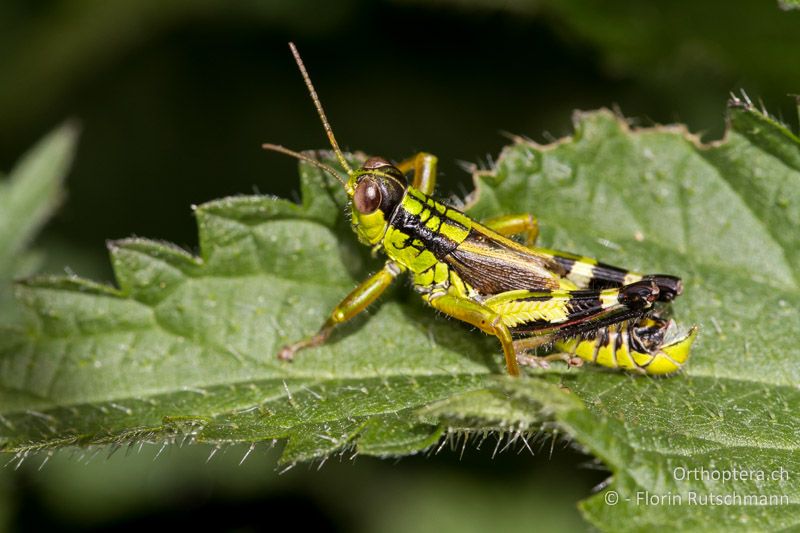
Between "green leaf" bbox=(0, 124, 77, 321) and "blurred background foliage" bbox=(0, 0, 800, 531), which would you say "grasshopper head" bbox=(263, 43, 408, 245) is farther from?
"green leaf" bbox=(0, 124, 77, 321)

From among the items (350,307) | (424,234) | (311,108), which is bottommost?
(350,307)

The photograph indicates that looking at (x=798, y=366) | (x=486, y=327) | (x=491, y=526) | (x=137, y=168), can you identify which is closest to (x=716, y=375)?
(x=798, y=366)

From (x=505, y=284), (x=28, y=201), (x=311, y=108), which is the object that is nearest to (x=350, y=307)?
(x=505, y=284)

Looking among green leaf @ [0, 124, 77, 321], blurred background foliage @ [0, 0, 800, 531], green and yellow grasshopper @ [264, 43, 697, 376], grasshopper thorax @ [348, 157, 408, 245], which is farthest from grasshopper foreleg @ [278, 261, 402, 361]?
green leaf @ [0, 124, 77, 321]

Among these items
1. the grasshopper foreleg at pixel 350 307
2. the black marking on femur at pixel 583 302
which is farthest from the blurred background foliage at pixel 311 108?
the black marking on femur at pixel 583 302

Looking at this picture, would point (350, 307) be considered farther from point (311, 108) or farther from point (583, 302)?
point (311, 108)

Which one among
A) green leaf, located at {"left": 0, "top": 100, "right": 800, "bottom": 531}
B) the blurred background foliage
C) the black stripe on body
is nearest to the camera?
green leaf, located at {"left": 0, "top": 100, "right": 800, "bottom": 531}

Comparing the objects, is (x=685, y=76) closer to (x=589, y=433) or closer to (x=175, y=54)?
(x=589, y=433)
